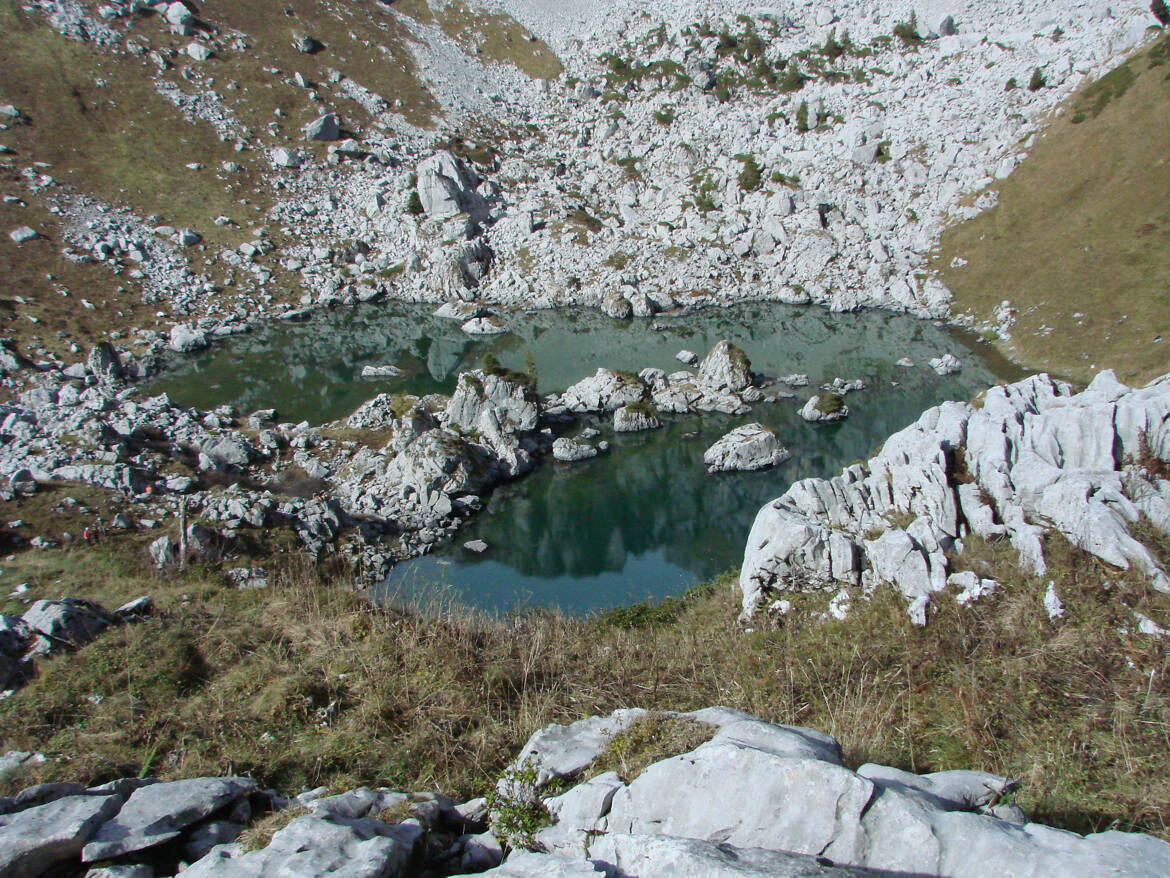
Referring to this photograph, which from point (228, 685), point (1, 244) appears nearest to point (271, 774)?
point (228, 685)

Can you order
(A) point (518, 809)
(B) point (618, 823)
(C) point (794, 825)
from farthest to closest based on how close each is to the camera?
(A) point (518, 809) → (B) point (618, 823) → (C) point (794, 825)

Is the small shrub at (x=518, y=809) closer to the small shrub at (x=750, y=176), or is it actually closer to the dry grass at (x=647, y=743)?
the dry grass at (x=647, y=743)

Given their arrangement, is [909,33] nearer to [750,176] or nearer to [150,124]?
[750,176]

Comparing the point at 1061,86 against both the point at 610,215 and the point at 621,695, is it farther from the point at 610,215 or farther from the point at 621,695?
the point at 621,695

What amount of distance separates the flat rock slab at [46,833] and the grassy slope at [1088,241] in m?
49.6

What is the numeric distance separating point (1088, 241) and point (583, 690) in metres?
63.2

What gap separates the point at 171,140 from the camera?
7775 cm

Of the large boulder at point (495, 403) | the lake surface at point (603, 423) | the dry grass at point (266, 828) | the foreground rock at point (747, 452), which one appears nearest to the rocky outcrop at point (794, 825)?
the dry grass at point (266, 828)

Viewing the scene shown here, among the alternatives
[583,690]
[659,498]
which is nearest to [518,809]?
[583,690]

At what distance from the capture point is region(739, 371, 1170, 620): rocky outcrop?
43.9 ft

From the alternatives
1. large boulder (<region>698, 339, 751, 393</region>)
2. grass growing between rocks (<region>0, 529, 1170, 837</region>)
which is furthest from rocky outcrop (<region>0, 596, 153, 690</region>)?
large boulder (<region>698, 339, 751, 393</region>)

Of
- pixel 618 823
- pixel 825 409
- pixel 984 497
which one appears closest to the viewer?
pixel 618 823

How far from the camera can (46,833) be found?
23.4ft

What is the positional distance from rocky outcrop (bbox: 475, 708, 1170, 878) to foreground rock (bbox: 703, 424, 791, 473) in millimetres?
32729
